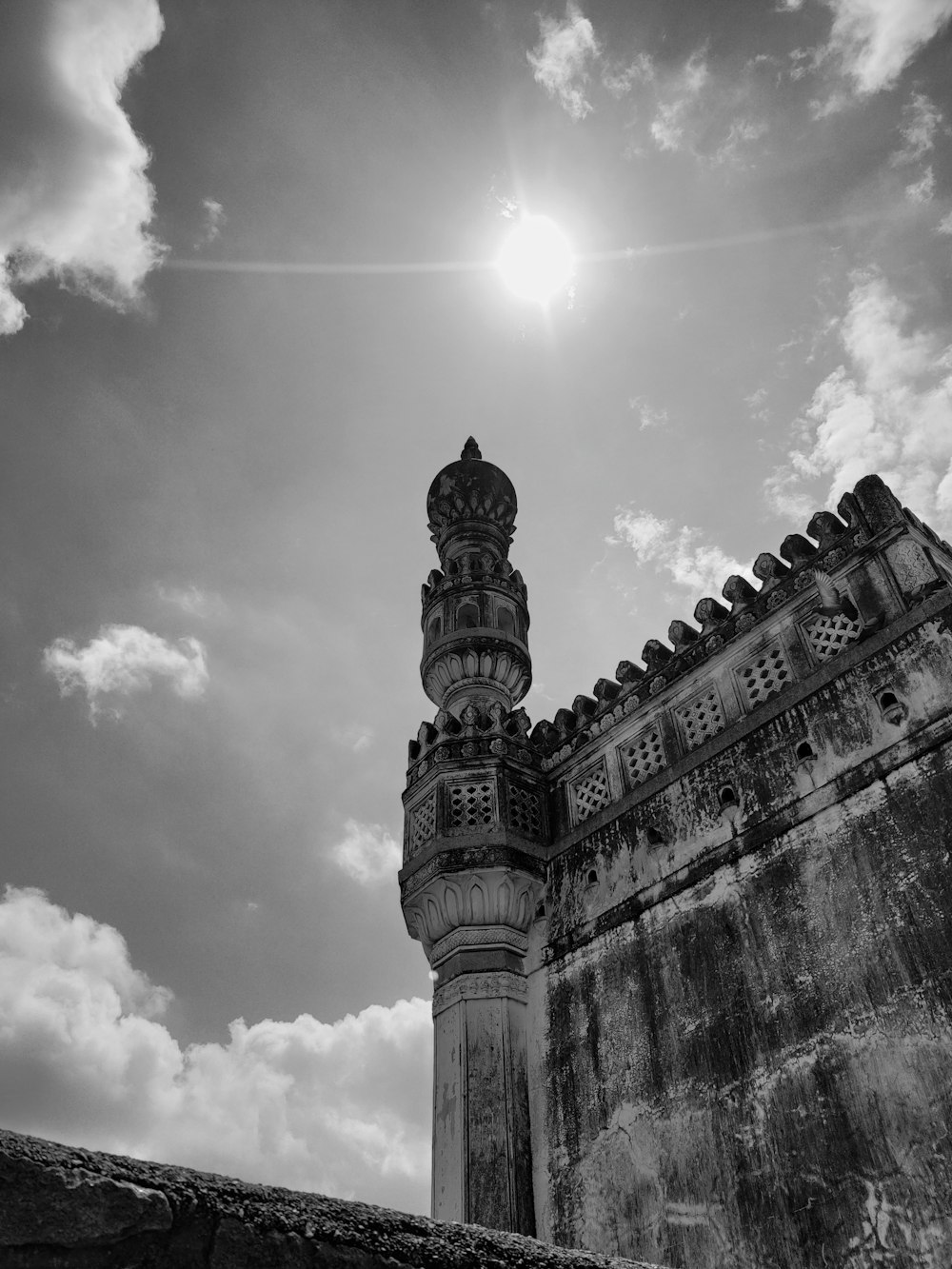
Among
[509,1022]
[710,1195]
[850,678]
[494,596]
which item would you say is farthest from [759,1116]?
[494,596]

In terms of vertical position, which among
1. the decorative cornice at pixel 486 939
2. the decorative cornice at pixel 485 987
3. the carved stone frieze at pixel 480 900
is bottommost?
the decorative cornice at pixel 485 987

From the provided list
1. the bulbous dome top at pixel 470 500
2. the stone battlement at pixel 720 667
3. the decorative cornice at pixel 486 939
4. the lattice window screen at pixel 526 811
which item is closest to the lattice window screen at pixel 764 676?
the stone battlement at pixel 720 667

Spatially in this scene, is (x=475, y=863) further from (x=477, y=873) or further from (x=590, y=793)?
(x=590, y=793)

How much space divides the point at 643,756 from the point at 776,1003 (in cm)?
312

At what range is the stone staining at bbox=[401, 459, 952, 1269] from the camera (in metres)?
5.99

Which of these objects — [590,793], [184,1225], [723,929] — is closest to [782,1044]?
[723,929]

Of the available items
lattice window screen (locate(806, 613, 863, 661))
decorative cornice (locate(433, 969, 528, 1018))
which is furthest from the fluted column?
lattice window screen (locate(806, 613, 863, 661))

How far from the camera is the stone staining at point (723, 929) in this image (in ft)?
19.6

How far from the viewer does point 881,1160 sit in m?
5.68

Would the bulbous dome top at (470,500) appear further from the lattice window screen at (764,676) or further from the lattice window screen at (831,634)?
the lattice window screen at (831,634)

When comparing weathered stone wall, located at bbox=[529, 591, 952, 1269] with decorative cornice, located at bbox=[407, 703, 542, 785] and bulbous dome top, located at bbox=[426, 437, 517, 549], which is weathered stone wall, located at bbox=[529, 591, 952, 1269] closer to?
decorative cornice, located at bbox=[407, 703, 542, 785]

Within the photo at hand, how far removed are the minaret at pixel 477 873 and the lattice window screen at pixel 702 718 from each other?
6.40ft

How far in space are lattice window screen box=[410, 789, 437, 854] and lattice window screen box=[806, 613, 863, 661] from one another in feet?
13.8

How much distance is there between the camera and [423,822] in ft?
32.7
